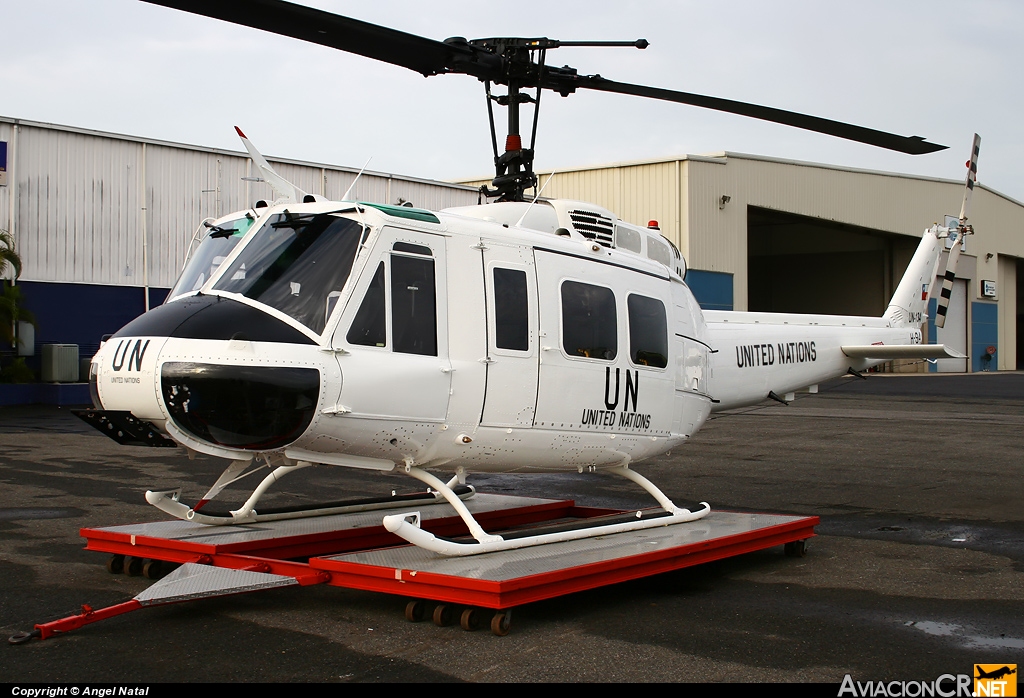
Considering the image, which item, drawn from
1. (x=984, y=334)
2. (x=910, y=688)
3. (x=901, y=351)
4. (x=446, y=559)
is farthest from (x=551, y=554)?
(x=984, y=334)

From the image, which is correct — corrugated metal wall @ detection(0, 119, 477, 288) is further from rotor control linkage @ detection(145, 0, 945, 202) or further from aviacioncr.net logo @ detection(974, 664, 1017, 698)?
aviacioncr.net logo @ detection(974, 664, 1017, 698)

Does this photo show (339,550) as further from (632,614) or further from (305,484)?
(305,484)

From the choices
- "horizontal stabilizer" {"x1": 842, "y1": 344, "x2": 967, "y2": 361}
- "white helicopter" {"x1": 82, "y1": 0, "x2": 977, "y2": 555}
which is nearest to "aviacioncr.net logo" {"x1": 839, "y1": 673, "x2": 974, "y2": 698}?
"white helicopter" {"x1": 82, "y1": 0, "x2": 977, "y2": 555}

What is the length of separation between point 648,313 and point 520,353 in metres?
1.71

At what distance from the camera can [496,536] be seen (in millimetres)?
7000

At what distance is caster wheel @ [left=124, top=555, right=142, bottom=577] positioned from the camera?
7516 millimetres

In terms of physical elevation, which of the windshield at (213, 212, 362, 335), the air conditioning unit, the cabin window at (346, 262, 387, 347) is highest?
the windshield at (213, 212, 362, 335)

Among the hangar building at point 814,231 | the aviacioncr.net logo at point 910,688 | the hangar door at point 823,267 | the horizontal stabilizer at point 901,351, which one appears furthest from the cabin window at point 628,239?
the hangar door at point 823,267

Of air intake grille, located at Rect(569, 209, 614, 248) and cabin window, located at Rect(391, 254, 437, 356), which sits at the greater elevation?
air intake grille, located at Rect(569, 209, 614, 248)

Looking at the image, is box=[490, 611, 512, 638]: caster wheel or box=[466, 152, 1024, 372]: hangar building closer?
box=[490, 611, 512, 638]: caster wheel

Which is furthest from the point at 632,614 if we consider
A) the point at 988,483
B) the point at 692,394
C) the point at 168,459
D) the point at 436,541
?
the point at 168,459

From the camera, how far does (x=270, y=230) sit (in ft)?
22.4

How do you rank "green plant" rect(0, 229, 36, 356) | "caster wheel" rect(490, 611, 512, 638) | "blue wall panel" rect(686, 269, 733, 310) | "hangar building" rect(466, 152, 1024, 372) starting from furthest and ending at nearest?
"blue wall panel" rect(686, 269, 733, 310) → "hangar building" rect(466, 152, 1024, 372) → "green plant" rect(0, 229, 36, 356) → "caster wheel" rect(490, 611, 512, 638)

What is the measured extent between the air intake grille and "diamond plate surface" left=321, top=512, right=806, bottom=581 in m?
2.55
